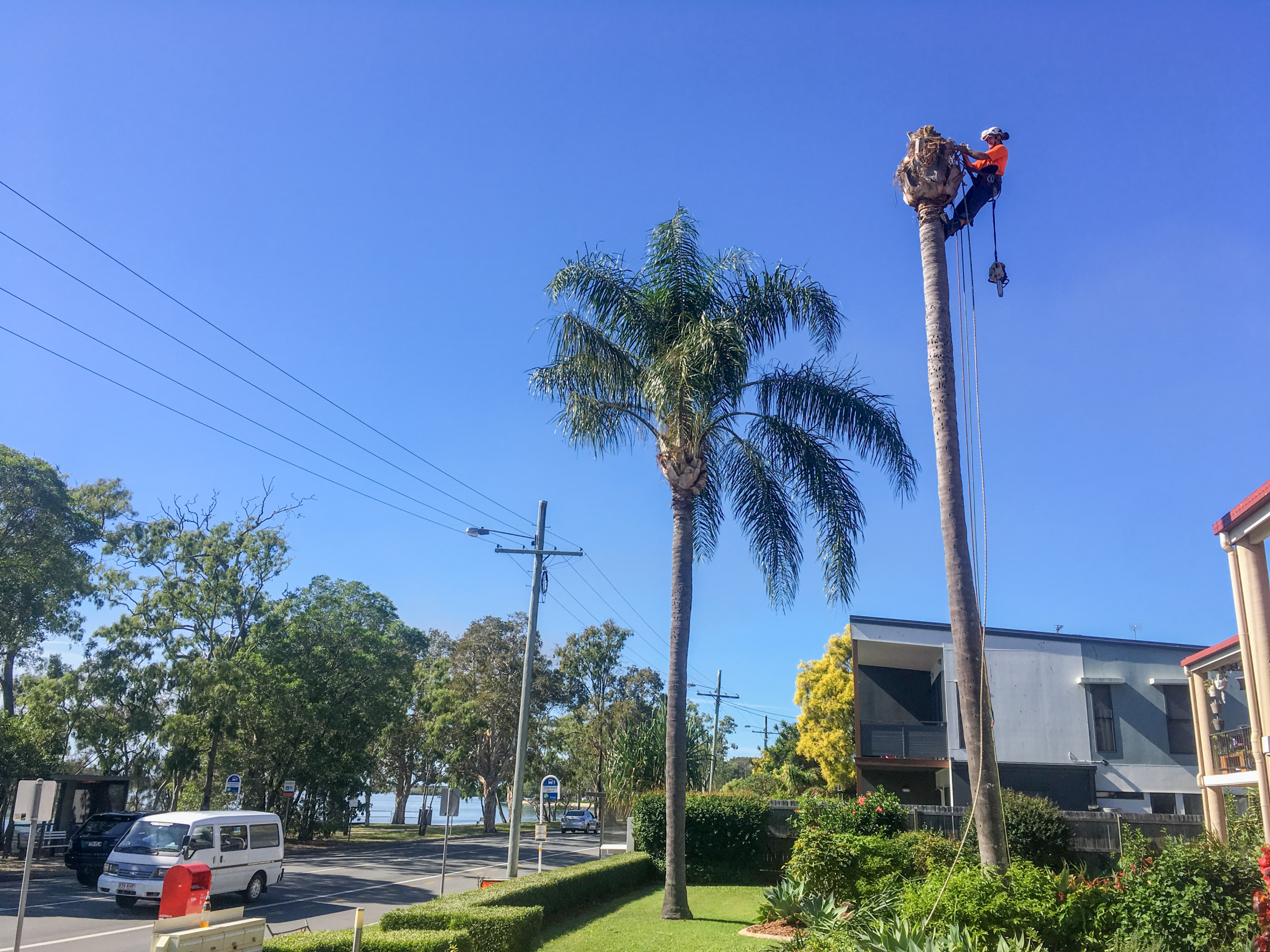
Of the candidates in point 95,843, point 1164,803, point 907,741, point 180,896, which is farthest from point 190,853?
point 1164,803

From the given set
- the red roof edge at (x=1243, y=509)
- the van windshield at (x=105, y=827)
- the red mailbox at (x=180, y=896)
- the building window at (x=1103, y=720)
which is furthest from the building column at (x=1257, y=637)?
the van windshield at (x=105, y=827)

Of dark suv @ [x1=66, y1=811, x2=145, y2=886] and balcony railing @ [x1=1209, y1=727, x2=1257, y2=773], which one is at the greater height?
balcony railing @ [x1=1209, y1=727, x2=1257, y2=773]

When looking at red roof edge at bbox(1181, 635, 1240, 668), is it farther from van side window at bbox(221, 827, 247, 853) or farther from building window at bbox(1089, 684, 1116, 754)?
van side window at bbox(221, 827, 247, 853)

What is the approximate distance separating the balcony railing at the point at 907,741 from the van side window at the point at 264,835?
17815 mm

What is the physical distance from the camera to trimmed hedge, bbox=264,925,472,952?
1063 centimetres

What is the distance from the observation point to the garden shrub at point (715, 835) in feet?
80.2

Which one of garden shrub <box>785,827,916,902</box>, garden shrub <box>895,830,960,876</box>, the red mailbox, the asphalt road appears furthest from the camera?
the asphalt road

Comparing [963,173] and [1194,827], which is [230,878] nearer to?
[963,173]

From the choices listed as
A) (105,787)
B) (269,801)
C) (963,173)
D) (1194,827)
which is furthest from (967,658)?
(269,801)

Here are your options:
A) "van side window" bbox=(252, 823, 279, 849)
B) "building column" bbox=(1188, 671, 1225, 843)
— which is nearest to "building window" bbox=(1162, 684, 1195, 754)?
"building column" bbox=(1188, 671, 1225, 843)

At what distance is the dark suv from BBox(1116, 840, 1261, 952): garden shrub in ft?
68.9

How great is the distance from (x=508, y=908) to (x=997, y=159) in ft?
41.6

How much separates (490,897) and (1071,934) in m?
8.25

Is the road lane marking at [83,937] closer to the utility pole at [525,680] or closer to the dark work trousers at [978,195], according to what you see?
the utility pole at [525,680]
